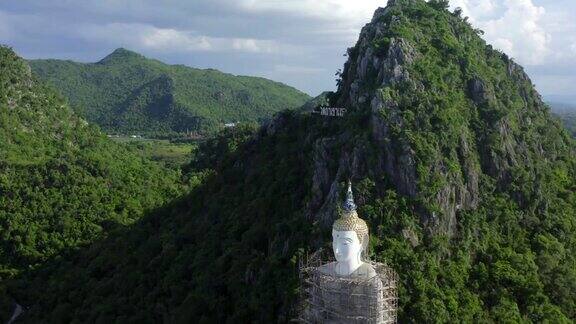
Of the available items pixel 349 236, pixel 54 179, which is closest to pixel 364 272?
pixel 349 236

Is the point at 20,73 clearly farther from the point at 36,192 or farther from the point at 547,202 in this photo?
the point at 547,202

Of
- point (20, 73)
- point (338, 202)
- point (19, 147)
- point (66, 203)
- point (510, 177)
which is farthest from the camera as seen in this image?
point (20, 73)

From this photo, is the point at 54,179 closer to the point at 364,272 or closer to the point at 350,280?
the point at 350,280

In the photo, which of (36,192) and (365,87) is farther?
(36,192)

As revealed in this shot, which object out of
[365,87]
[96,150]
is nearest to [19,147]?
[96,150]

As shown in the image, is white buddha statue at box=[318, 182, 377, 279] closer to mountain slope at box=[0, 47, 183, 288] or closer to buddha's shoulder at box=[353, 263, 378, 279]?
buddha's shoulder at box=[353, 263, 378, 279]
